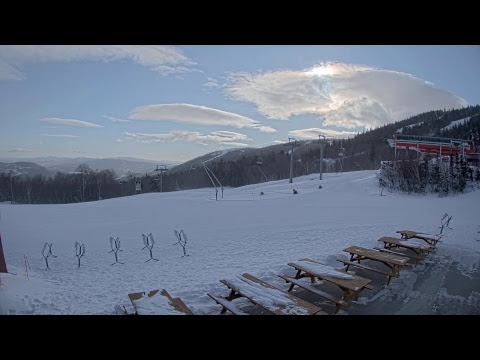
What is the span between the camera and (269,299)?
310 centimetres

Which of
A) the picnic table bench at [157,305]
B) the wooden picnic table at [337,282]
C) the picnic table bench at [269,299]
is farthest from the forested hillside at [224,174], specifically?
the picnic table bench at [157,305]

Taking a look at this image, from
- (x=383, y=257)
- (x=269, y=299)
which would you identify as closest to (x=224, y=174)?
(x=383, y=257)

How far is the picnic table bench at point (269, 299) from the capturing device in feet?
9.19

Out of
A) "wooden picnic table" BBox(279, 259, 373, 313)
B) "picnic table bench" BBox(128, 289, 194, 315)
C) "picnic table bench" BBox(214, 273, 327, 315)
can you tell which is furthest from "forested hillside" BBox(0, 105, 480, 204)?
"picnic table bench" BBox(128, 289, 194, 315)

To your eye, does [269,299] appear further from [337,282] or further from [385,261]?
[385,261]

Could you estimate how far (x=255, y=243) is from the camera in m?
7.32
